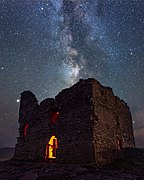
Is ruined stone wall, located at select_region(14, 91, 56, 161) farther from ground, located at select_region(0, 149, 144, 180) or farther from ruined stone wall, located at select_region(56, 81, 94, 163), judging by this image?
ground, located at select_region(0, 149, 144, 180)

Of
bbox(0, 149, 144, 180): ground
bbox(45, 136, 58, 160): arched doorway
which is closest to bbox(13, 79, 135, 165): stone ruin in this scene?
Result: bbox(45, 136, 58, 160): arched doorway

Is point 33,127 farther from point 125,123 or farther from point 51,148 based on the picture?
point 125,123

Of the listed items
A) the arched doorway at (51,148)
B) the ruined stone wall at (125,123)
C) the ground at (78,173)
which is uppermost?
the ruined stone wall at (125,123)

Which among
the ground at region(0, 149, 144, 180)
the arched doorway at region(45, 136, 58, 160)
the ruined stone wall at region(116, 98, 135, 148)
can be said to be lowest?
the ground at region(0, 149, 144, 180)

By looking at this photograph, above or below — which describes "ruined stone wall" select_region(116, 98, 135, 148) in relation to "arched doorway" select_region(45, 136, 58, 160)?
above

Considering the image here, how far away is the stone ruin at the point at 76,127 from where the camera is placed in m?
11.7

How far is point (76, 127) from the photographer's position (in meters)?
12.2

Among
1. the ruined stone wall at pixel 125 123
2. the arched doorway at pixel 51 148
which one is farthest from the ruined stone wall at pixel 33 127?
the ruined stone wall at pixel 125 123

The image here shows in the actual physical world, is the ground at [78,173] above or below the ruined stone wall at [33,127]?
below

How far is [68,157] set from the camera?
1177 centimetres

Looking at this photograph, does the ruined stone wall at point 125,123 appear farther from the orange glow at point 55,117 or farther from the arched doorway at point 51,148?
the arched doorway at point 51,148

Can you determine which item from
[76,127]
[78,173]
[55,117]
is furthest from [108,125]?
[78,173]

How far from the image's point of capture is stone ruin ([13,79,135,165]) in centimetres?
1166

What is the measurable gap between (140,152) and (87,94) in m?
6.24
